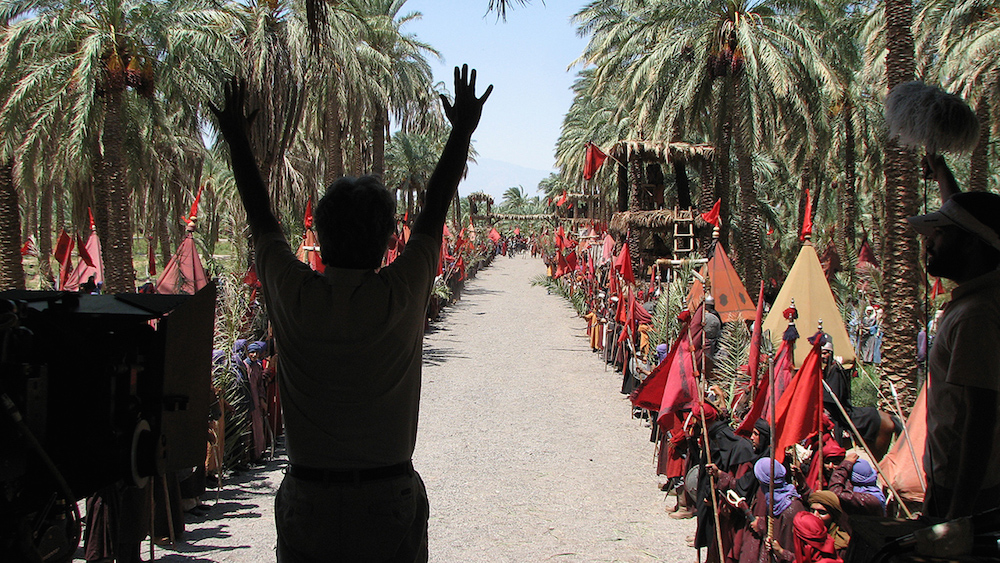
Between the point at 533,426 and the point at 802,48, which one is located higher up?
the point at 802,48

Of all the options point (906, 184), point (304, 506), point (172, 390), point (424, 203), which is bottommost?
point (304, 506)

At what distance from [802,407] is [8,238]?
13153 mm

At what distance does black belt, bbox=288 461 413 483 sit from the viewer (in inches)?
79.3

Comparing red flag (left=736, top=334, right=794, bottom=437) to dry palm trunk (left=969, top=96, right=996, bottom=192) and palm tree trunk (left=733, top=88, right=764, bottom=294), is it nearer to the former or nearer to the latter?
palm tree trunk (left=733, top=88, right=764, bottom=294)

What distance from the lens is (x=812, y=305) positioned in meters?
7.00

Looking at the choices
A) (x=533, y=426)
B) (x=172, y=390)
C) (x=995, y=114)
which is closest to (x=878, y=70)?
(x=995, y=114)

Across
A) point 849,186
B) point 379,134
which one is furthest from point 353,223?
point 849,186

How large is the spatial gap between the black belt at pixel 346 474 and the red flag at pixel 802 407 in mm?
4459

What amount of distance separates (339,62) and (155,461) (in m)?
15.8

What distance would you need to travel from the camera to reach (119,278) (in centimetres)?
1326

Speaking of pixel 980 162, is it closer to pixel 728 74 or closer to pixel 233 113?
pixel 728 74

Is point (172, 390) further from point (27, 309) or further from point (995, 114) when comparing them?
point (995, 114)

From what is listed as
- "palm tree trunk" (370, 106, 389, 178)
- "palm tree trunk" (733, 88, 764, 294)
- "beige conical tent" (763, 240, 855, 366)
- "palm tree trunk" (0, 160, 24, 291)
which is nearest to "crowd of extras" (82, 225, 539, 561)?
"beige conical tent" (763, 240, 855, 366)

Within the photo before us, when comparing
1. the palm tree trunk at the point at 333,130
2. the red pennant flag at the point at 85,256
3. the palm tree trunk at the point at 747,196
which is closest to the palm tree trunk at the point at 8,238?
the red pennant flag at the point at 85,256
